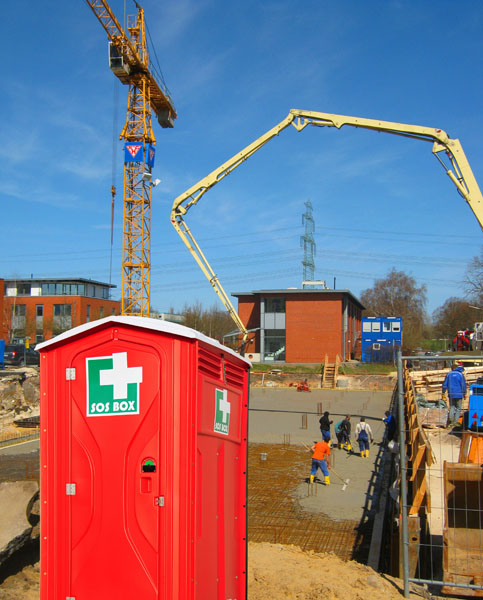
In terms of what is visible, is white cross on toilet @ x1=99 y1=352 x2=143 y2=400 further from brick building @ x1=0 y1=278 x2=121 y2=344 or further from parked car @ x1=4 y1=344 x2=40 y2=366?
brick building @ x1=0 y1=278 x2=121 y2=344

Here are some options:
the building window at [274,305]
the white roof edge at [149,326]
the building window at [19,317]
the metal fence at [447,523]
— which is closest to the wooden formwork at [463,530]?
the metal fence at [447,523]

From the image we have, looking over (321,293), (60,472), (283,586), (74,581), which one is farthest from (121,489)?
A: (321,293)

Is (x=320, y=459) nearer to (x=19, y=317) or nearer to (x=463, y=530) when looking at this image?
(x=463, y=530)

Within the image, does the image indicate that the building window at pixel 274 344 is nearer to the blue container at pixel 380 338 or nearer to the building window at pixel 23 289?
the blue container at pixel 380 338

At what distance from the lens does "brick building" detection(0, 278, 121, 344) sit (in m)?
56.8

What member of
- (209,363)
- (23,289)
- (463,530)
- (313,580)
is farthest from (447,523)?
(23,289)

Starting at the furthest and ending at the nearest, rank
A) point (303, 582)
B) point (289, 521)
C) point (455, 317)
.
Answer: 1. point (455, 317)
2. point (289, 521)
3. point (303, 582)

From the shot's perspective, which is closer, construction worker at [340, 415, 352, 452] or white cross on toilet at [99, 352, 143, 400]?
white cross on toilet at [99, 352, 143, 400]

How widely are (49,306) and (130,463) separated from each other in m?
62.1

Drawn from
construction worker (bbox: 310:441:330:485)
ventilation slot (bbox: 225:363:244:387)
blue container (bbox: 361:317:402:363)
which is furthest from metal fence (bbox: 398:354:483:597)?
blue container (bbox: 361:317:402:363)

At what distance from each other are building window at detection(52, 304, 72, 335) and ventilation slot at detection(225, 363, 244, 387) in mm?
52525

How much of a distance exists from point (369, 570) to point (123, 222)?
3728 centimetres

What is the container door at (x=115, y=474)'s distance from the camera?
3.67 m

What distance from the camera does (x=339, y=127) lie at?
2003 centimetres
